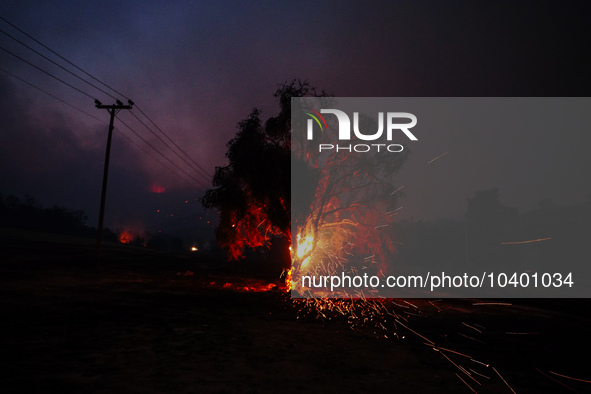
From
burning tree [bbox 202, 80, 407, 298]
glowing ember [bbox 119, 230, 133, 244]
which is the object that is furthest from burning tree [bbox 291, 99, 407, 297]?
glowing ember [bbox 119, 230, 133, 244]

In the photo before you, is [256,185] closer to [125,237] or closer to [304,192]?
[304,192]

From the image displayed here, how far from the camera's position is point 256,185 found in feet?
76.6

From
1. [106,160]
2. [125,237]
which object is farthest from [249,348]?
[125,237]

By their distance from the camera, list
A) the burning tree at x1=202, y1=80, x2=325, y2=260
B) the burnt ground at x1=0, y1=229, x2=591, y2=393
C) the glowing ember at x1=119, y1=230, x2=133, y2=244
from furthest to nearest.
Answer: the glowing ember at x1=119, y1=230, x2=133, y2=244
the burning tree at x1=202, y1=80, x2=325, y2=260
the burnt ground at x1=0, y1=229, x2=591, y2=393

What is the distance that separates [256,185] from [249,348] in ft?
49.1

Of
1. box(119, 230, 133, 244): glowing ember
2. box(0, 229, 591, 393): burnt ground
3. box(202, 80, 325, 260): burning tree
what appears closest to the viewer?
box(0, 229, 591, 393): burnt ground

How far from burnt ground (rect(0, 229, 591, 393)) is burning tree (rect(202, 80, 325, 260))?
8247 millimetres

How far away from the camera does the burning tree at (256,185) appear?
76.9 ft

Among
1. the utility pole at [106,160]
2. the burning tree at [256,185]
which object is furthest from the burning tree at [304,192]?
the utility pole at [106,160]

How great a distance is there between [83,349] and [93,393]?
2.66 m

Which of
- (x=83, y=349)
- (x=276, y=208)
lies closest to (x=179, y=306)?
(x=83, y=349)

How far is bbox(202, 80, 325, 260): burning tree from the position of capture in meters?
23.4

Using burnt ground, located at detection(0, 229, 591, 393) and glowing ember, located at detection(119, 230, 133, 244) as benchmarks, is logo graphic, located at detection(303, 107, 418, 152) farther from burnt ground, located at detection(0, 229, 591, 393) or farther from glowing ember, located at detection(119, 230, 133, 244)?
glowing ember, located at detection(119, 230, 133, 244)

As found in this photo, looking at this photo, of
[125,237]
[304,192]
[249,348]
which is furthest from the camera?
[125,237]
